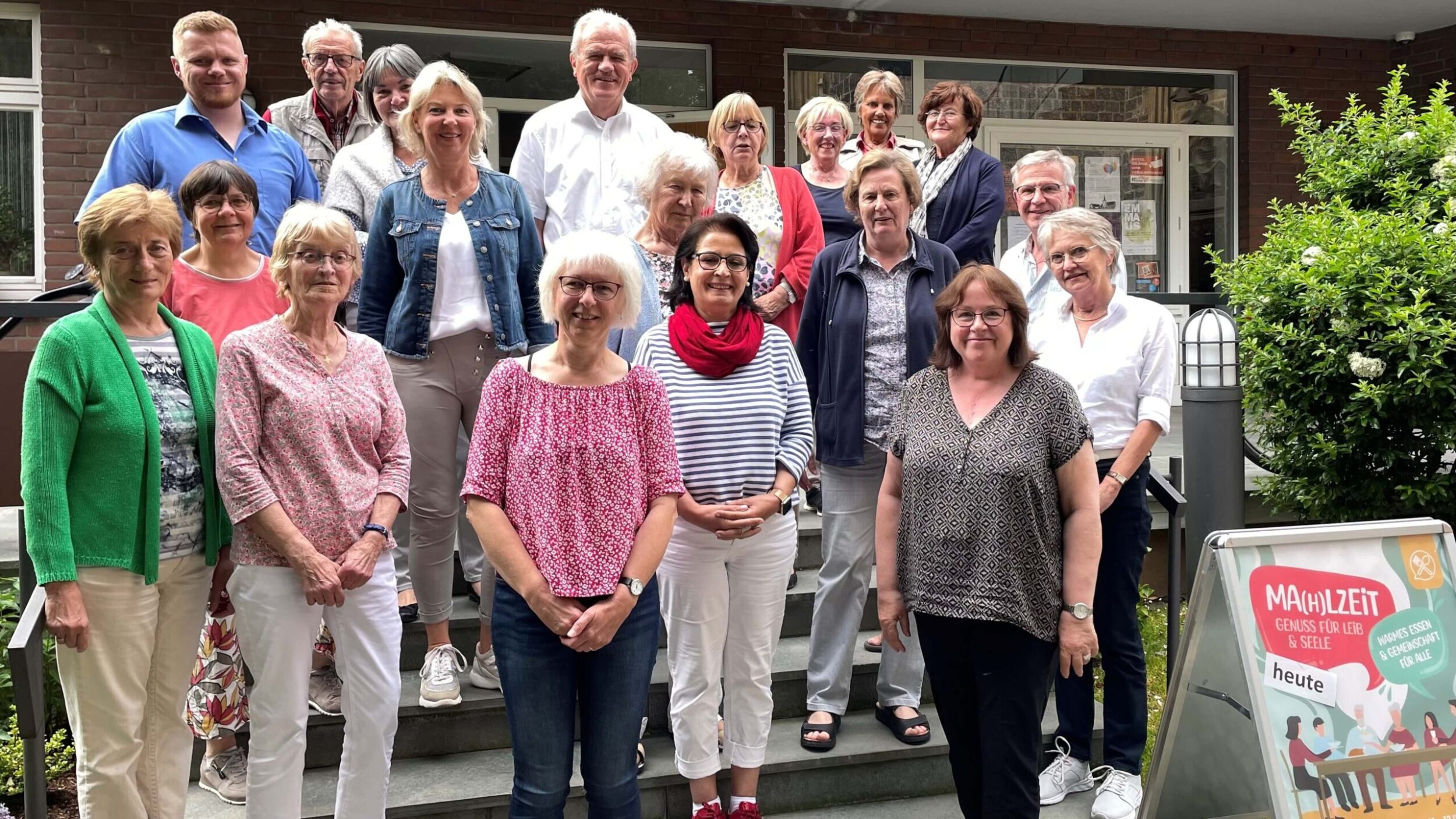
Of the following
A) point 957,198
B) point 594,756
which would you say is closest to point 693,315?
point 594,756

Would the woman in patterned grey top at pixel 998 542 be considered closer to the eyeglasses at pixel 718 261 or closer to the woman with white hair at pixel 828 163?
the eyeglasses at pixel 718 261

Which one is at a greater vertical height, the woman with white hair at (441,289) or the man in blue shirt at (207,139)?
the man in blue shirt at (207,139)

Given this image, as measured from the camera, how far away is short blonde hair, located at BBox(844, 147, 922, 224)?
3826 mm

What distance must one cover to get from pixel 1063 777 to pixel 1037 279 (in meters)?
1.72

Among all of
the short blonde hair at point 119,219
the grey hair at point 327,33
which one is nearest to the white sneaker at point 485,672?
the short blonde hair at point 119,219

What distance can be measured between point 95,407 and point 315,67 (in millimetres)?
2069

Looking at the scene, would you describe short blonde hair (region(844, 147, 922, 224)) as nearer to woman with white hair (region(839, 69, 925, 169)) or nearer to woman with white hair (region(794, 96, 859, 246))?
woman with white hair (region(794, 96, 859, 246))

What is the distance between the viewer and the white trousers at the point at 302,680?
2844mm

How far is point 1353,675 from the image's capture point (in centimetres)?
306

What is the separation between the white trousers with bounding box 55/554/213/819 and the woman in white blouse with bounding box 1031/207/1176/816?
8.44 ft

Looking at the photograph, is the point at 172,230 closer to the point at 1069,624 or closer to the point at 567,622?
the point at 567,622

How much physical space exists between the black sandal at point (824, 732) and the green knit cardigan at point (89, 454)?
208 centimetres

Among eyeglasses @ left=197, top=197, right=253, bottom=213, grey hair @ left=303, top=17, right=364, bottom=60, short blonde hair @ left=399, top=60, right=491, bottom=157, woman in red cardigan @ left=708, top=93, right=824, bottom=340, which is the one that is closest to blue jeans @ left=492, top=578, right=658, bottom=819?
eyeglasses @ left=197, top=197, right=253, bottom=213

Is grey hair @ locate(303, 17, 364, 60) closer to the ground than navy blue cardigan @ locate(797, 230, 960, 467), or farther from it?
farther from it
